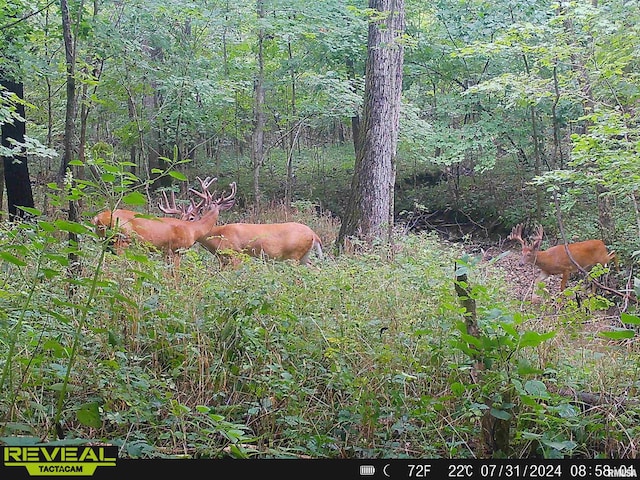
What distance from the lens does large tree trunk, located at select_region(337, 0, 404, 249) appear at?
7953mm

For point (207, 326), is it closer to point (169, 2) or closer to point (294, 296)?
point (294, 296)

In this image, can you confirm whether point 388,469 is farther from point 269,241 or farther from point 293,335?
point 269,241

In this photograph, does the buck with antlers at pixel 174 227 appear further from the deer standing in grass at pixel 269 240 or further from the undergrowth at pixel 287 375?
the undergrowth at pixel 287 375

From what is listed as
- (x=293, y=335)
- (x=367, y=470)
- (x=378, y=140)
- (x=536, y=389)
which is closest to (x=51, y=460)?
(x=367, y=470)

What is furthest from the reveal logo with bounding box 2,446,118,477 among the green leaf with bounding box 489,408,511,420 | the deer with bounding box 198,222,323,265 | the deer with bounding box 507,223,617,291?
the deer with bounding box 507,223,617,291

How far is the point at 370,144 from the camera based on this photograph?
8.09 m

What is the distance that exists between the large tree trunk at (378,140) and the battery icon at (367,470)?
5.87 metres

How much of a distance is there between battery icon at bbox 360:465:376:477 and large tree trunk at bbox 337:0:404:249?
5865 millimetres

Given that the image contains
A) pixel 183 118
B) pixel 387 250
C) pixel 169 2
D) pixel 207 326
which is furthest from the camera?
pixel 183 118

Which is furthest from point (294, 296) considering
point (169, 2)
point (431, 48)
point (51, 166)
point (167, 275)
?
point (51, 166)

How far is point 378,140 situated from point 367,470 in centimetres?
644

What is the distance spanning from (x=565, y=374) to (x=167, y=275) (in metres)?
3.04

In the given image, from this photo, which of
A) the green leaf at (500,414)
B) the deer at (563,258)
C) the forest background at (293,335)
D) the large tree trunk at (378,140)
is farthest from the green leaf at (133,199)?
the deer at (563,258)

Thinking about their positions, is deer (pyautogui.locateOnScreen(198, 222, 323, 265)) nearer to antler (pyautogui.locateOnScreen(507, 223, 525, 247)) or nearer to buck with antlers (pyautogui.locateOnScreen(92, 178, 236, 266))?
buck with antlers (pyautogui.locateOnScreen(92, 178, 236, 266))
